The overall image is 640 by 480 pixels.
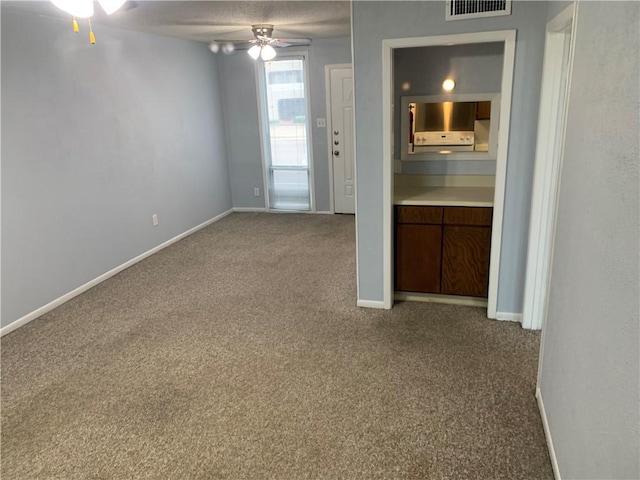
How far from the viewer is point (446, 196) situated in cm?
364

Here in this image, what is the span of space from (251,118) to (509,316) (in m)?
4.66

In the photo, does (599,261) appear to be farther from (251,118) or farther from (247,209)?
(247,209)

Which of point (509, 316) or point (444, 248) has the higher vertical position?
point (444, 248)

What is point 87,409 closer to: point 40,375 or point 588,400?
point 40,375

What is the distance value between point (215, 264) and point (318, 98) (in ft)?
9.38

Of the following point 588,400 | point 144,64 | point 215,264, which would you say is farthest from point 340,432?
point 144,64

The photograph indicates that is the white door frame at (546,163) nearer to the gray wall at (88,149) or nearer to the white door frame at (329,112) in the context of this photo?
the white door frame at (329,112)

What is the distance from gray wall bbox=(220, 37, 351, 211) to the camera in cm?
625

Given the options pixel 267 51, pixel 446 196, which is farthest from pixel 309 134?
pixel 446 196

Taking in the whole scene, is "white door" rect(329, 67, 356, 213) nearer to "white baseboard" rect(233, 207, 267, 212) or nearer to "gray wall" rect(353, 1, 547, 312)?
"white baseboard" rect(233, 207, 267, 212)

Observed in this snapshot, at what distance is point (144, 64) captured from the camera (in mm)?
5039

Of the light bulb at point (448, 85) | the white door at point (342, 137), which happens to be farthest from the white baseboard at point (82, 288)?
the light bulb at point (448, 85)

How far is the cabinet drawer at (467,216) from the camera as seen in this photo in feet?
11.3

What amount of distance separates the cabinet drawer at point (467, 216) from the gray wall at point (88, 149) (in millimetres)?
3212
